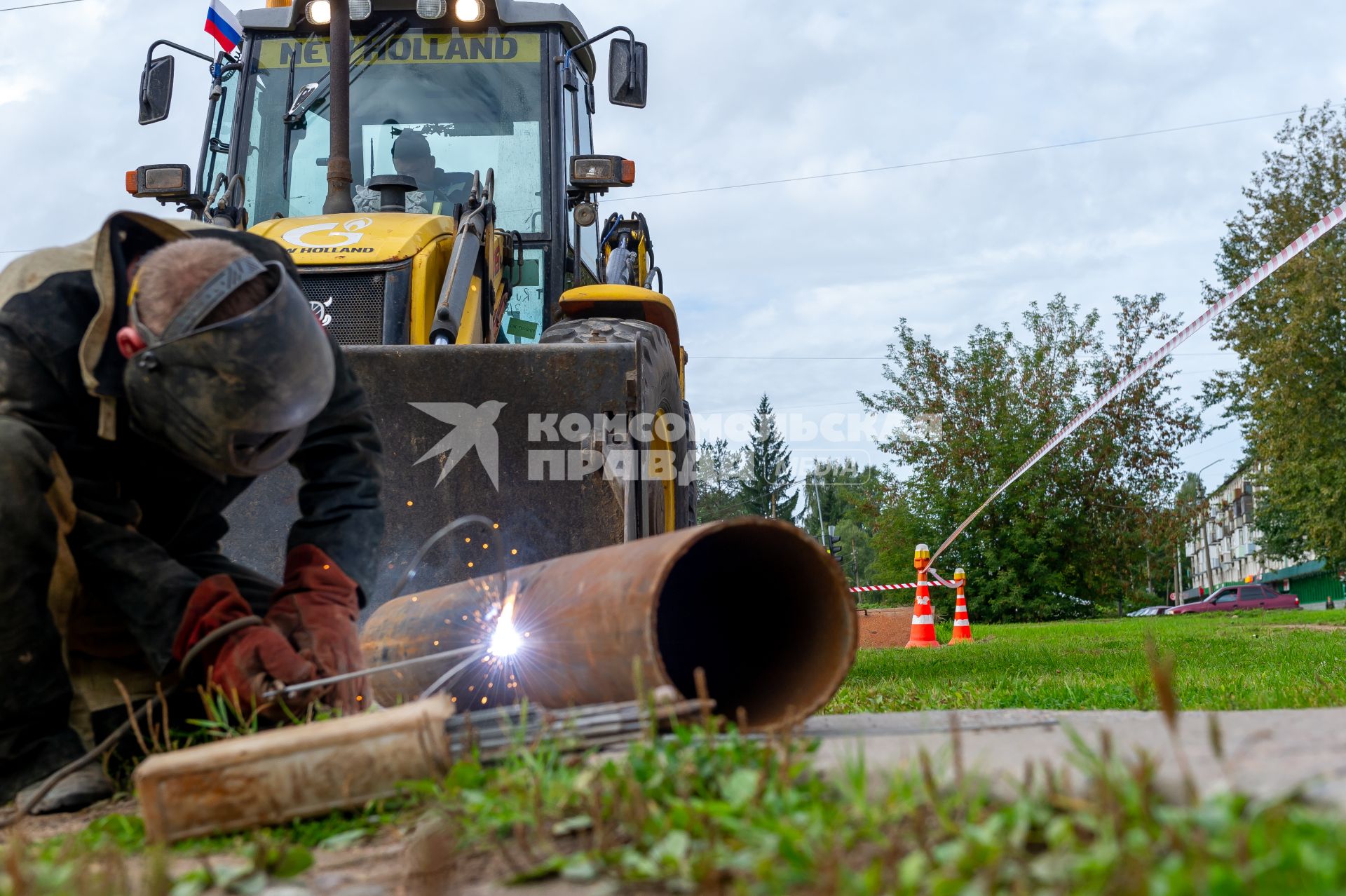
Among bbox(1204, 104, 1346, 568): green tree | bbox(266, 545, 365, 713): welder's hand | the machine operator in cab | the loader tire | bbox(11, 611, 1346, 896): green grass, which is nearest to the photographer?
bbox(11, 611, 1346, 896): green grass

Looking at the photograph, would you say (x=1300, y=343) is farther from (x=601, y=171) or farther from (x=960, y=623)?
(x=601, y=171)

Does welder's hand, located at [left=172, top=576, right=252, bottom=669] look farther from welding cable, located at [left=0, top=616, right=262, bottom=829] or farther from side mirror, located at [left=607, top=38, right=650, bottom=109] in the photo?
side mirror, located at [left=607, top=38, right=650, bottom=109]

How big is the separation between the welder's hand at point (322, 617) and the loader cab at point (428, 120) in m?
2.74

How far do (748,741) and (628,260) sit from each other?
5.34 m

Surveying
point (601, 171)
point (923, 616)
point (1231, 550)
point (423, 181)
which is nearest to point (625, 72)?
point (601, 171)

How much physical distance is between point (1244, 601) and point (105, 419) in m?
46.1

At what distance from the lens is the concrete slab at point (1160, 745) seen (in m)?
1.55

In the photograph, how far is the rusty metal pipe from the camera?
8.25 ft

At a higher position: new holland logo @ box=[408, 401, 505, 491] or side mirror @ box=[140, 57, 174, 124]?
side mirror @ box=[140, 57, 174, 124]

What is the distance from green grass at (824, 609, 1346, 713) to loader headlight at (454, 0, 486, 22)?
371 centimetres

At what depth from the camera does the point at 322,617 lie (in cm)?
293

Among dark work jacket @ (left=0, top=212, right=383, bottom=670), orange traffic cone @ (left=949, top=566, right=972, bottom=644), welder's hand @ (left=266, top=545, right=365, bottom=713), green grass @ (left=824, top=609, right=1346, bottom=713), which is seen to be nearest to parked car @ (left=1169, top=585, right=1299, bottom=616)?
orange traffic cone @ (left=949, top=566, right=972, bottom=644)

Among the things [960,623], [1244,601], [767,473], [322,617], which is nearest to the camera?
[322,617]

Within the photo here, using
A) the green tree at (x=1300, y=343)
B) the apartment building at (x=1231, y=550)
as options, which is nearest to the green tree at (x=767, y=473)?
the apartment building at (x=1231, y=550)
